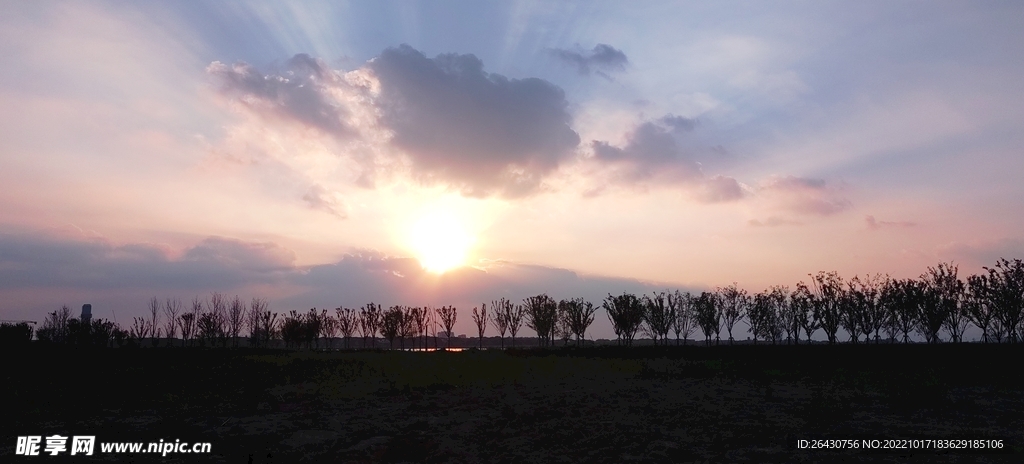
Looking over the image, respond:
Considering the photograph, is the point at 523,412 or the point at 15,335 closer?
the point at 523,412

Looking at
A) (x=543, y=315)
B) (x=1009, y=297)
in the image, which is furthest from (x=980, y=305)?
(x=543, y=315)

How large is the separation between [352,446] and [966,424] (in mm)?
12236

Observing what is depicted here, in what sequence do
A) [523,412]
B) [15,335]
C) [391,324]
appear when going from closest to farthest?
[523,412] < [15,335] < [391,324]

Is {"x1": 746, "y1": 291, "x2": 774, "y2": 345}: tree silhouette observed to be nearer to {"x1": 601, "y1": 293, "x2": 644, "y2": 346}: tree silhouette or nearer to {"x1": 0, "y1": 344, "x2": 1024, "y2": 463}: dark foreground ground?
{"x1": 601, "y1": 293, "x2": 644, "y2": 346}: tree silhouette

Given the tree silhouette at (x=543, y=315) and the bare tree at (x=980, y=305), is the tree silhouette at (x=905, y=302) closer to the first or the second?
the bare tree at (x=980, y=305)

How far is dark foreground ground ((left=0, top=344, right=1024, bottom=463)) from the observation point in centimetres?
1053

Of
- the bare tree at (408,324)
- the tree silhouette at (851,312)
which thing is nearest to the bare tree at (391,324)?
the bare tree at (408,324)

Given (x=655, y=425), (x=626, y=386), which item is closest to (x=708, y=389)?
(x=626, y=386)

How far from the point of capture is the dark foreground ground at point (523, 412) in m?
10.5

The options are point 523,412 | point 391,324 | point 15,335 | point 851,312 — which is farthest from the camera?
point 391,324

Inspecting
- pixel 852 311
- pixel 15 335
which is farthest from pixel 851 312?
pixel 15 335

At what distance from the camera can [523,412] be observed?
14.2 m

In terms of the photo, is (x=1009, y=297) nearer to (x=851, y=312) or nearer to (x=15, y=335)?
(x=851, y=312)

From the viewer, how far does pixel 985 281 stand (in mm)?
46594
